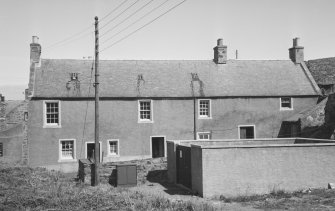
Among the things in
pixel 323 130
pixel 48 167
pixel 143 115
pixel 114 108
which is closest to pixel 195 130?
pixel 143 115

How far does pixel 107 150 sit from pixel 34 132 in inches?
228

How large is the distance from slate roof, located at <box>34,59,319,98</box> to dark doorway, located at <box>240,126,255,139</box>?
2981 mm

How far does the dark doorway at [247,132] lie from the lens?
1291 inches

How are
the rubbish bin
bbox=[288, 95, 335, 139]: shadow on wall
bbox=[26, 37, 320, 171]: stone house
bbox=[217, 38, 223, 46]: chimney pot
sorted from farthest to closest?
bbox=[217, 38, 223, 46]: chimney pot < bbox=[26, 37, 320, 171]: stone house < bbox=[288, 95, 335, 139]: shadow on wall < the rubbish bin

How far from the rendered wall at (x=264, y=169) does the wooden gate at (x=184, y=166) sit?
3.81 ft

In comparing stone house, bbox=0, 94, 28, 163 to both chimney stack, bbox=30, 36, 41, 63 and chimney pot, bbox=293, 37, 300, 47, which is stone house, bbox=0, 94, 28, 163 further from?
chimney pot, bbox=293, 37, 300, 47

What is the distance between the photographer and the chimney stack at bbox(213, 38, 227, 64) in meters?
35.3

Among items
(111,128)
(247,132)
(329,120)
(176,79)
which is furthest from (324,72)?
(111,128)

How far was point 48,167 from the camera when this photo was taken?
29.0 metres

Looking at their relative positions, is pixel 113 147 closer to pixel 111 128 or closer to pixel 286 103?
pixel 111 128

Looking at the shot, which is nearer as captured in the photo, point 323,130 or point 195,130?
point 323,130

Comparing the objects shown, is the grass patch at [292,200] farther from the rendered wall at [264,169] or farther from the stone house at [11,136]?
the stone house at [11,136]

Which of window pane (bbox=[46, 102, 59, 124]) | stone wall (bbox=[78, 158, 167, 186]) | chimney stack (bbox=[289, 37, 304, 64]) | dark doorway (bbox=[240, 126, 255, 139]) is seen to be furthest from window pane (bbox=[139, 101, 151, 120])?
chimney stack (bbox=[289, 37, 304, 64])

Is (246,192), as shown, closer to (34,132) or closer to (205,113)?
(205,113)
